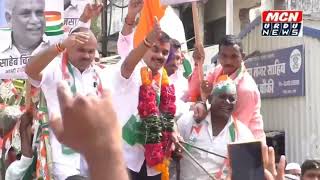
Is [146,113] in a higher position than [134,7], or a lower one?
lower

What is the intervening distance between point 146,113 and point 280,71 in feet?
16.5

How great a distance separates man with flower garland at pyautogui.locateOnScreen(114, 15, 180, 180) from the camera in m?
4.18

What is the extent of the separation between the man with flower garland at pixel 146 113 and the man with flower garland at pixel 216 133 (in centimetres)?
25

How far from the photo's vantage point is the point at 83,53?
4.04m

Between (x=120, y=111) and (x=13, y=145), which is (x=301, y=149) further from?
(x=120, y=111)

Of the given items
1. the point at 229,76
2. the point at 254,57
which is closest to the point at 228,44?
the point at 229,76

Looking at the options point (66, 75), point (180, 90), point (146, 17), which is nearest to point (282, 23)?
point (180, 90)

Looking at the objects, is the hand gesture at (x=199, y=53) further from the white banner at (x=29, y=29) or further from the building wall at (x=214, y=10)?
the building wall at (x=214, y=10)

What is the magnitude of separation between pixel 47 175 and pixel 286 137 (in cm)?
529

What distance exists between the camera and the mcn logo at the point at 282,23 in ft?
28.0

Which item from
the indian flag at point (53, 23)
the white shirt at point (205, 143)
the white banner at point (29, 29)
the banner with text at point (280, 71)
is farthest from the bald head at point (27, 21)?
the banner with text at point (280, 71)

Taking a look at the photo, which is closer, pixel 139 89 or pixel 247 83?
pixel 139 89

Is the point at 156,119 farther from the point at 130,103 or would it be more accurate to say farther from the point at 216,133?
the point at 216,133

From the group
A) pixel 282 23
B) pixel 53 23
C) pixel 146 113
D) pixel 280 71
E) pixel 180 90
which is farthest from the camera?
pixel 282 23
